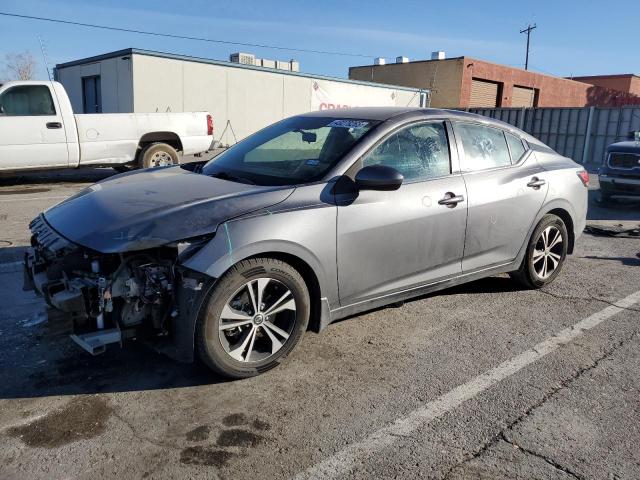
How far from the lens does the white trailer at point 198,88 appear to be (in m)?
16.9

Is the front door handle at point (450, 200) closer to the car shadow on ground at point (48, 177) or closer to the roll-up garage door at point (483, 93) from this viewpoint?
the car shadow on ground at point (48, 177)

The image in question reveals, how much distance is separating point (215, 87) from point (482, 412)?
56.9 ft

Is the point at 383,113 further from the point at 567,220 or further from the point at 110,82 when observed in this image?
the point at 110,82

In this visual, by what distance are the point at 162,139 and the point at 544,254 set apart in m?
9.58

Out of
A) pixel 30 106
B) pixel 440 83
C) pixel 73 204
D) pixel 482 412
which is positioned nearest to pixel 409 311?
pixel 482 412

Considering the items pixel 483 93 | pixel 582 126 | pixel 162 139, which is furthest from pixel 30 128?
pixel 483 93

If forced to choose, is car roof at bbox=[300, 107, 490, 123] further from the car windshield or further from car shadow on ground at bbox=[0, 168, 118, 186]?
car shadow on ground at bbox=[0, 168, 118, 186]

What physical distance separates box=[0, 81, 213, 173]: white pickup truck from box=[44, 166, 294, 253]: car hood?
7.90 m

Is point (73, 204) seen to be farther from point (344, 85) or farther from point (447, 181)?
point (344, 85)

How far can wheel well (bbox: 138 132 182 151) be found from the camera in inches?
481

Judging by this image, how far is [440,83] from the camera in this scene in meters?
34.7

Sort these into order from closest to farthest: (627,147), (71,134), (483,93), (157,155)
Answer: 1. (627,147)
2. (71,134)
3. (157,155)
4. (483,93)

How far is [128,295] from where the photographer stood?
3164 mm

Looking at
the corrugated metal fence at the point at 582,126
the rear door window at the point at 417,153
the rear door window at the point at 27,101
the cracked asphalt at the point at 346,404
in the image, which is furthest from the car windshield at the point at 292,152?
the corrugated metal fence at the point at 582,126
